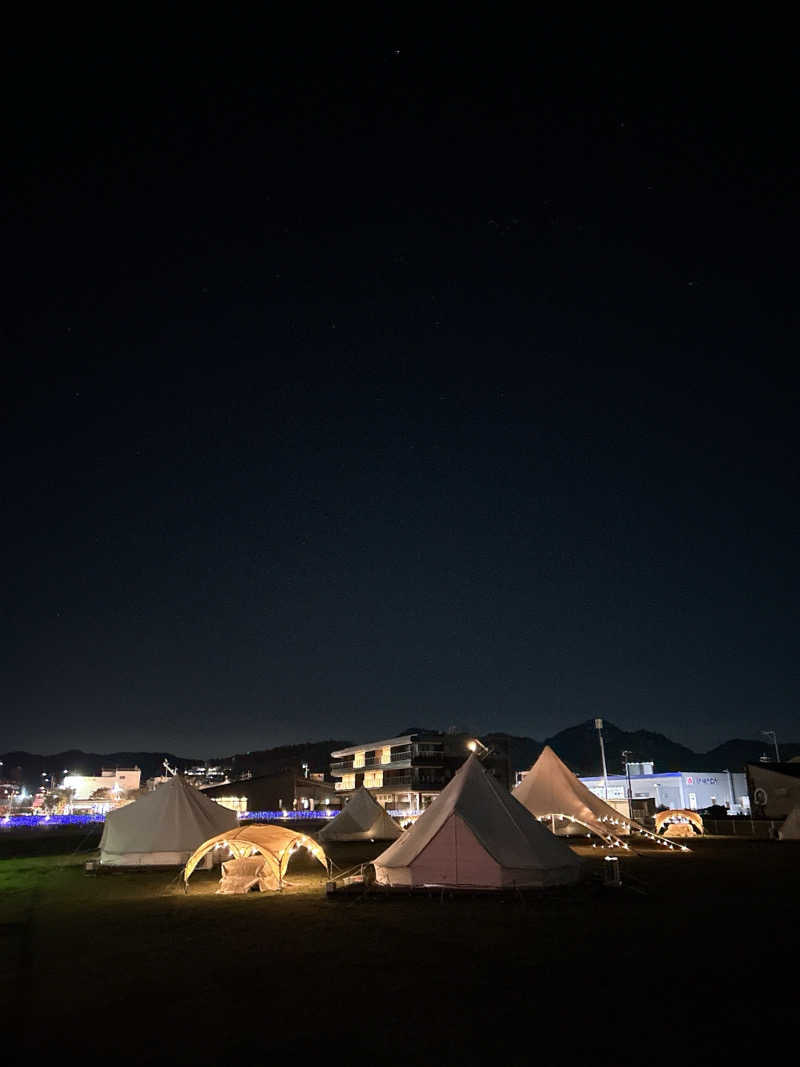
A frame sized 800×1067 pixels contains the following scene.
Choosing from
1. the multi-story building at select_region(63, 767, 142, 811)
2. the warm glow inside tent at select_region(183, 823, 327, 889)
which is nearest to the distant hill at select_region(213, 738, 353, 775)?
the multi-story building at select_region(63, 767, 142, 811)

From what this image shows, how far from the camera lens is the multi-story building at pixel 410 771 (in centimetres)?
7394

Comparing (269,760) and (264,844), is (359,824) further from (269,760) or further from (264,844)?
(269,760)

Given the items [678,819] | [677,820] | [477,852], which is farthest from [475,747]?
[477,852]

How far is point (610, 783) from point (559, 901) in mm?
82335

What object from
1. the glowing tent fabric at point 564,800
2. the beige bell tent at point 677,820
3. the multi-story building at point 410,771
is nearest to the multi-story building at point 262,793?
the multi-story building at point 410,771

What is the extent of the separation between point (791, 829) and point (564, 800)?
50.3ft

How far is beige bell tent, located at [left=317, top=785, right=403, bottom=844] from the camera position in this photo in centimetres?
4250

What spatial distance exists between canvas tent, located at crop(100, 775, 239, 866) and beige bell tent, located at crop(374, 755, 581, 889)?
10.5m

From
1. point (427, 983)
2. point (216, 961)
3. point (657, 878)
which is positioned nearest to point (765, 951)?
point (427, 983)

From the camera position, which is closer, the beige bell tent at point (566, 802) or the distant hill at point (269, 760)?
the beige bell tent at point (566, 802)

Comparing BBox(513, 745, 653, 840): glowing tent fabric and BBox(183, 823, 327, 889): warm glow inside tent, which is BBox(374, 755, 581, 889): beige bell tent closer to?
BBox(183, 823, 327, 889): warm glow inside tent

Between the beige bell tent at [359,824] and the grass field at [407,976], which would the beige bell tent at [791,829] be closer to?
the beige bell tent at [359,824]

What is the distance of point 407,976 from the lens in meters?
10.1

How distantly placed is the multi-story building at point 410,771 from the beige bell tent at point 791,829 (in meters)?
37.1
